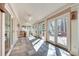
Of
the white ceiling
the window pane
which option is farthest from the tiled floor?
the white ceiling

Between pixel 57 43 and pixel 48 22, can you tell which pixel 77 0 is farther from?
pixel 48 22

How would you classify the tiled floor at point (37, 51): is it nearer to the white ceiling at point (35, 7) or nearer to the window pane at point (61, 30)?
the window pane at point (61, 30)

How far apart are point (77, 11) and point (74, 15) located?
0.20 meters

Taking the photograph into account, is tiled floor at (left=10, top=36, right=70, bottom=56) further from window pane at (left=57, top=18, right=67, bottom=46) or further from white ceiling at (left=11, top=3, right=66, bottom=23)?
white ceiling at (left=11, top=3, right=66, bottom=23)

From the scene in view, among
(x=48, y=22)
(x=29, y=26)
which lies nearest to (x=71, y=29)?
(x=48, y=22)

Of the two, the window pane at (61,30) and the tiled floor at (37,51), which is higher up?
the window pane at (61,30)

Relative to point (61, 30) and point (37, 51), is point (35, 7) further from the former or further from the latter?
point (61, 30)

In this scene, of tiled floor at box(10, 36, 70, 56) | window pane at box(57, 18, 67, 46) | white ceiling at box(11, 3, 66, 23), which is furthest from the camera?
window pane at box(57, 18, 67, 46)

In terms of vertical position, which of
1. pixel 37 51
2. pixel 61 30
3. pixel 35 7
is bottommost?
pixel 37 51

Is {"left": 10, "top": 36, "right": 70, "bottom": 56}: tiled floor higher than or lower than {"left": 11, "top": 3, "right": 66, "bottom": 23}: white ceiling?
lower


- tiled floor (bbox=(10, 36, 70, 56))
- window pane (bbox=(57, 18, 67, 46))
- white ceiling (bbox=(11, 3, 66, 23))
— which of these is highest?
white ceiling (bbox=(11, 3, 66, 23))

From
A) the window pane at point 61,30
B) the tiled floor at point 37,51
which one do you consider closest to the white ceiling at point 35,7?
the window pane at point 61,30

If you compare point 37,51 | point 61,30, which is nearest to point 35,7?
point 37,51

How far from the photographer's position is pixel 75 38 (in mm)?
4473
